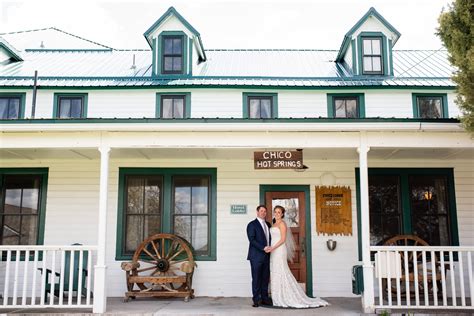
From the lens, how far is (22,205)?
930cm

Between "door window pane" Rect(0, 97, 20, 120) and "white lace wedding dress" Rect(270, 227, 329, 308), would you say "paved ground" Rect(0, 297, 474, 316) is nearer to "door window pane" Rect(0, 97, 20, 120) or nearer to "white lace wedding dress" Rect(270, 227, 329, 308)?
"white lace wedding dress" Rect(270, 227, 329, 308)

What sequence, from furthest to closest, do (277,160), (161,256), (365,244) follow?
(161,256) < (277,160) < (365,244)

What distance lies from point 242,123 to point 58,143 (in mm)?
2827

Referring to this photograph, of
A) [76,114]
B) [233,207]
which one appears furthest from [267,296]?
[76,114]

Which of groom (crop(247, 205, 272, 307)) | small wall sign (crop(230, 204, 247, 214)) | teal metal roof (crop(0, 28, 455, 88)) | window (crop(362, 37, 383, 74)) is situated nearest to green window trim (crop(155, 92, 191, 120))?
teal metal roof (crop(0, 28, 455, 88))

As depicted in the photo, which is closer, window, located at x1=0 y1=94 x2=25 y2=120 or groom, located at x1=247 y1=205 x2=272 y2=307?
groom, located at x1=247 y1=205 x2=272 y2=307

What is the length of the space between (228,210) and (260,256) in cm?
153

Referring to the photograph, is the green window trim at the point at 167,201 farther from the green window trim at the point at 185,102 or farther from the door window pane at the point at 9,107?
the door window pane at the point at 9,107

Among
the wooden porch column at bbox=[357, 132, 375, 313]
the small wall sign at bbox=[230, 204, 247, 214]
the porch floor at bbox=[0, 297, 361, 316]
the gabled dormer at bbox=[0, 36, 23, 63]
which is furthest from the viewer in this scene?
the gabled dormer at bbox=[0, 36, 23, 63]

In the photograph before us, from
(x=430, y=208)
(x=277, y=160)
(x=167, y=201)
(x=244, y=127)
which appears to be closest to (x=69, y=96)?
(x=167, y=201)

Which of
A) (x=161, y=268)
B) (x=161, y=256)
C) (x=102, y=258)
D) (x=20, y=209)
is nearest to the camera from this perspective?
(x=102, y=258)

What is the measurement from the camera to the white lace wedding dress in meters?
7.55

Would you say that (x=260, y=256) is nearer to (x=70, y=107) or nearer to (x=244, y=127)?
(x=244, y=127)

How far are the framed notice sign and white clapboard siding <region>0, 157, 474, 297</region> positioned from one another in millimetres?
100
